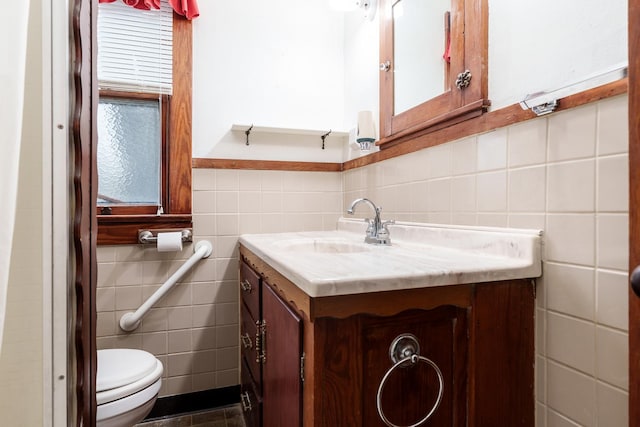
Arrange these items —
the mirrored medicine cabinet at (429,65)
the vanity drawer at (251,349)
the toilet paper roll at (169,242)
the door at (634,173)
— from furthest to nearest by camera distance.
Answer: the toilet paper roll at (169,242), the vanity drawer at (251,349), the mirrored medicine cabinet at (429,65), the door at (634,173)

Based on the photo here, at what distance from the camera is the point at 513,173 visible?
2.96 feet

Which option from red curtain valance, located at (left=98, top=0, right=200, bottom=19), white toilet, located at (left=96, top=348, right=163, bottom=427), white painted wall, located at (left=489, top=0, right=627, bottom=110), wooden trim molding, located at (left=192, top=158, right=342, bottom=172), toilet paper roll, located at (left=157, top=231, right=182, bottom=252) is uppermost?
red curtain valance, located at (left=98, top=0, right=200, bottom=19)

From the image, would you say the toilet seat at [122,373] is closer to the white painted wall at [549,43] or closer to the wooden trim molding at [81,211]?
the wooden trim molding at [81,211]

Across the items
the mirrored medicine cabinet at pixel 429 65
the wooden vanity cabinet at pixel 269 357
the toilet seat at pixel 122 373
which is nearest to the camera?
the wooden vanity cabinet at pixel 269 357

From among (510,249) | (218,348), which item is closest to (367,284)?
(510,249)

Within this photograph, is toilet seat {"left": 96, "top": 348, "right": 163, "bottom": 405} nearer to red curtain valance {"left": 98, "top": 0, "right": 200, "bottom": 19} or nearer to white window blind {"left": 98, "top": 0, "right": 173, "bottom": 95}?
white window blind {"left": 98, "top": 0, "right": 173, "bottom": 95}

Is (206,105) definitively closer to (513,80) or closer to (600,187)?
(513,80)

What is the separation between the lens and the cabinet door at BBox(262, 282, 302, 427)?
752 millimetres

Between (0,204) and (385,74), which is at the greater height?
(385,74)

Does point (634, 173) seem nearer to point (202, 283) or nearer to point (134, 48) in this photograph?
point (202, 283)

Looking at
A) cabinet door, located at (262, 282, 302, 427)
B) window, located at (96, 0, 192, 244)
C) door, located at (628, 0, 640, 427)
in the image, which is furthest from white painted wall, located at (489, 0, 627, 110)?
window, located at (96, 0, 192, 244)

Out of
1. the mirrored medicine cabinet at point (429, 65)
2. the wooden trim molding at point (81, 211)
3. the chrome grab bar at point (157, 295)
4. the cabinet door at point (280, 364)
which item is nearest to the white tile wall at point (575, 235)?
the mirrored medicine cabinet at point (429, 65)

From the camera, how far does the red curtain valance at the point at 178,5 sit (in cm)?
161

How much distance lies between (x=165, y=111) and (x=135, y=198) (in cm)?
45
